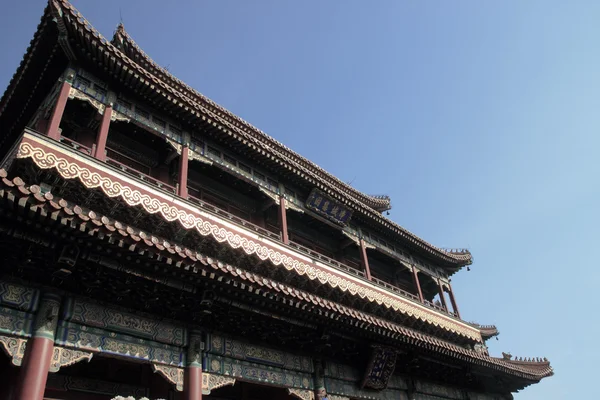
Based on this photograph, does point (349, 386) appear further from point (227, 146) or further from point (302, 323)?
point (227, 146)

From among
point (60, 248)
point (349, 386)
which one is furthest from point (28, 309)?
point (349, 386)

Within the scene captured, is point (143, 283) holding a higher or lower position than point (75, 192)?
lower

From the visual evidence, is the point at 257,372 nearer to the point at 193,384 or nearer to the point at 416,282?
the point at 193,384

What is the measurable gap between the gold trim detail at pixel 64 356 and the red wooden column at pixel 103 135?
4.28 metres

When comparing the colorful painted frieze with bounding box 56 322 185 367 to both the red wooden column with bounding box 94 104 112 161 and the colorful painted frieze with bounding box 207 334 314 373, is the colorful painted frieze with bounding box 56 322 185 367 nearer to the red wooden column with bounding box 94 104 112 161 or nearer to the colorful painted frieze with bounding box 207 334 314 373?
the colorful painted frieze with bounding box 207 334 314 373

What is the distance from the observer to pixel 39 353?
6.33 meters

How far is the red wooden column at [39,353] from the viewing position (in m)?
6.04

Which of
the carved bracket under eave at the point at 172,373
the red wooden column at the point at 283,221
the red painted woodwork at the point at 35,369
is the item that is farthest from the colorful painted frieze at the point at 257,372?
the red wooden column at the point at 283,221

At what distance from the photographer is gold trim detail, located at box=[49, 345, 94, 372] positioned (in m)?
Answer: 6.53

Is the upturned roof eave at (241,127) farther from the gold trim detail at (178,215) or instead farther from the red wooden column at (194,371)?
the red wooden column at (194,371)

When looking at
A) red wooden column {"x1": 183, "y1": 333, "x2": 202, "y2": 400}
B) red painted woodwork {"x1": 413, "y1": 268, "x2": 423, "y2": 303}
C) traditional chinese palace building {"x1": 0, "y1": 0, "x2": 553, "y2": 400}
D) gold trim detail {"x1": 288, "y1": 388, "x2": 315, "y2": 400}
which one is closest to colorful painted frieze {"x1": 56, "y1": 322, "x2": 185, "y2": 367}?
traditional chinese palace building {"x1": 0, "y1": 0, "x2": 553, "y2": 400}

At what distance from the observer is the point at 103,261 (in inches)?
263

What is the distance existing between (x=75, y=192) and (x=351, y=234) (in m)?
10.3

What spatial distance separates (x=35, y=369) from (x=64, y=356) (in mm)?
481
